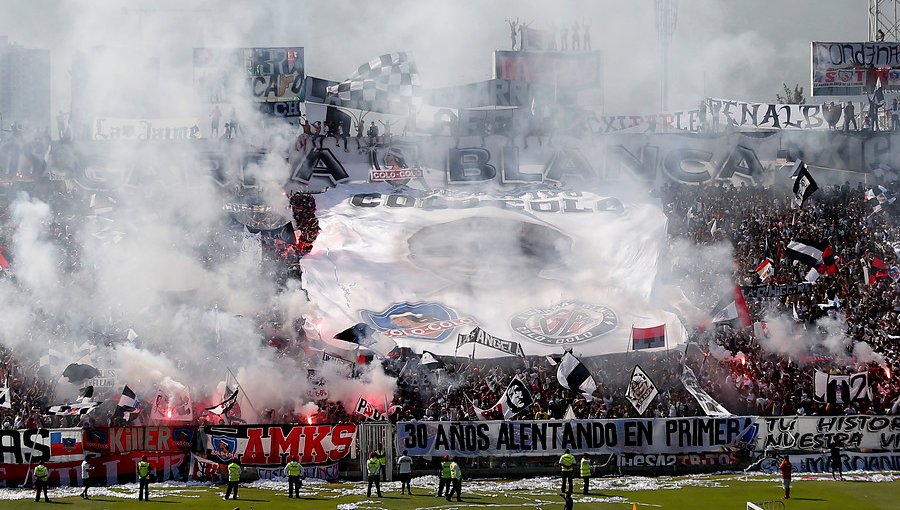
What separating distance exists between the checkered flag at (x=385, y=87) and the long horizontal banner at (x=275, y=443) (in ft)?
61.5

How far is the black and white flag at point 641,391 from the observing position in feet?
92.6

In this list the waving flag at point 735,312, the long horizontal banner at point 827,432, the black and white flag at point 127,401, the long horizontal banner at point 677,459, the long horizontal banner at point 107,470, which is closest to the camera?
the long horizontal banner at point 107,470

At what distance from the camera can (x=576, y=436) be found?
26.8 metres

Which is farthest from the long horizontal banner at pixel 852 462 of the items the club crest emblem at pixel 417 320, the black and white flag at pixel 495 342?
the club crest emblem at pixel 417 320

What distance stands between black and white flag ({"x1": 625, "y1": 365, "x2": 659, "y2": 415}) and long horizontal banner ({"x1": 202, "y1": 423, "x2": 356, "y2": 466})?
25.3 ft

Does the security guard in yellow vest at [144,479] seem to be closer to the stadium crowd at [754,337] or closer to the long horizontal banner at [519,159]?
the stadium crowd at [754,337]

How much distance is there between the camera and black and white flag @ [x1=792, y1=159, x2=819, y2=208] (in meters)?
38.8

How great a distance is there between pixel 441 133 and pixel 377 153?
2.71 metres

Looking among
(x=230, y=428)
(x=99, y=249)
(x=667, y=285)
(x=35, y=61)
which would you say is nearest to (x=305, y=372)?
(x=230, y=428)

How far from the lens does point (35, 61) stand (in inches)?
3755

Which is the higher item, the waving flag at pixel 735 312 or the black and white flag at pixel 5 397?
the waving flag at pixel 735 312

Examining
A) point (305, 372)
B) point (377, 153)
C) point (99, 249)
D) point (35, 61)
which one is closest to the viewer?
point (305, 372)

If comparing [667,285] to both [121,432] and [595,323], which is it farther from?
[121,432]

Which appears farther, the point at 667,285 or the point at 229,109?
the point at 229,109
